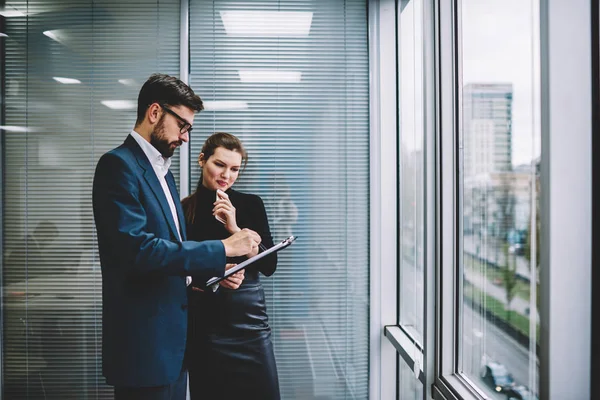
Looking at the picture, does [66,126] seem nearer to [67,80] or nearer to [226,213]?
[67,80]

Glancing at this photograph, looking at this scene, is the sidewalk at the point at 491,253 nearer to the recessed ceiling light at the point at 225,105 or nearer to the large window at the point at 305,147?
the large window at the point at 305,147

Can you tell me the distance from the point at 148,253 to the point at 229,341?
28.4 inches

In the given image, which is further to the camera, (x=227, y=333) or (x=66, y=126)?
(x=66, y=126)

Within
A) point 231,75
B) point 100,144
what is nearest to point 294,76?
point 231,75

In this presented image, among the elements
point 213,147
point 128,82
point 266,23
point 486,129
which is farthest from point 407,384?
point 128,82

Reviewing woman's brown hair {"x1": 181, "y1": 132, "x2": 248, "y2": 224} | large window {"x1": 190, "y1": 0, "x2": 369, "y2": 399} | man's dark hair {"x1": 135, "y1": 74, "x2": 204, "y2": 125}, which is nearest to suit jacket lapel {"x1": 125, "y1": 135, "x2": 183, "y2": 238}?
man's dark hair {"x1": 135, "y1": 74, "x2": 204, "y2": 125}

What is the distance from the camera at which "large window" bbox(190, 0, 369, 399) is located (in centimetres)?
231

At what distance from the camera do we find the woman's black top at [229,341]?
1836 millimetres

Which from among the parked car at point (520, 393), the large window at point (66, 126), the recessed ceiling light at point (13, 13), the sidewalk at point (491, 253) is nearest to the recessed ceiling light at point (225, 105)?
the large window at point (66, 126)

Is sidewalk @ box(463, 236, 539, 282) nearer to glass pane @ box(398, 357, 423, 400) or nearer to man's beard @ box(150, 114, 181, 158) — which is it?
glass pane @ box(398, 357, 423, 400)

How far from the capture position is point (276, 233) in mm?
2348

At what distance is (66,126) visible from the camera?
2.27 m

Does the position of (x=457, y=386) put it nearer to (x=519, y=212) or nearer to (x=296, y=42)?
(x=519, y=212)

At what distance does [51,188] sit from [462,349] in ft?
6.87
